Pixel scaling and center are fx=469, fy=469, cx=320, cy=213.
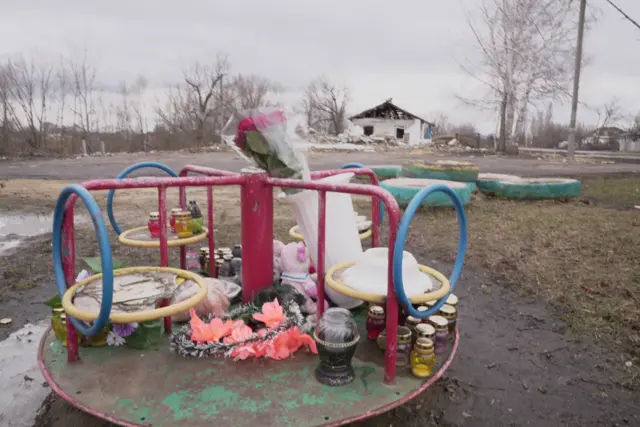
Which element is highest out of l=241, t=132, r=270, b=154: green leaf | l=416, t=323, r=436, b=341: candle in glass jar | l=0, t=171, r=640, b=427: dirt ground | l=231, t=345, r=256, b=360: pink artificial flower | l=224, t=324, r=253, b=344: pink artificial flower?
l=241, t=132, r=270, b=154: green leaf

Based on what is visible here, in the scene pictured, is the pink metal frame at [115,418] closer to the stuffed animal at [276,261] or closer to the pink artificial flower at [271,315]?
the pink artificial flower at [271,315]

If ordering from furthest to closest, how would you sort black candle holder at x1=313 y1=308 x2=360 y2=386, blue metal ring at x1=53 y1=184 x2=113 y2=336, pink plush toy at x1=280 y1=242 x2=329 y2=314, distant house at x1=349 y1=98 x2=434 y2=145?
1. distant house at x1=349 y1=98 x2=434 y2=145
2. pink plush toy at x1=280 y1=242 x2=329 y2=314
3. black candle holder at x1=313 y1=308 x2=360 y2=386
4. blue metal ring at x1=53 y1=184 x2=113 y2=336

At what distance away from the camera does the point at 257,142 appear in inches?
101

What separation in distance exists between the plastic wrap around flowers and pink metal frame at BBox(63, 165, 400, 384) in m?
Result: 0.10

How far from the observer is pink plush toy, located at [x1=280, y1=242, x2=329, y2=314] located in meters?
3.03

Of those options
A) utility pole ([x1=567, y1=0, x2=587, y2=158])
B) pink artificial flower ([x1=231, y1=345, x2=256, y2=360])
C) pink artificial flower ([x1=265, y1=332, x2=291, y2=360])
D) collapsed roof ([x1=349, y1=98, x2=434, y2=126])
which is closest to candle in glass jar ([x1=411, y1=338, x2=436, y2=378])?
pink artificial flower ([x1=265, y1=332, x2=291, y2=360])

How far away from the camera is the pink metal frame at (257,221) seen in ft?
7.19

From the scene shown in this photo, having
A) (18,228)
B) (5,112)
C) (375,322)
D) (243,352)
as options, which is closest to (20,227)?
(18,228)

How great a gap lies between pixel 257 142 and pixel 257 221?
481 mm

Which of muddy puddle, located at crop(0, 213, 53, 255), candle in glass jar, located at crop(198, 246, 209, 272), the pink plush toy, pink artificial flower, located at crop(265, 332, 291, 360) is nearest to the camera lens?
pink artificial flower, located at crop(265, 332, 291, 360)

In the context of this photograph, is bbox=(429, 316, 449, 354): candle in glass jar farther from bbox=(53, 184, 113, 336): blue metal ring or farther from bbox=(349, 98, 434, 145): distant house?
bbox=(349, 98, 434, 145): distant house

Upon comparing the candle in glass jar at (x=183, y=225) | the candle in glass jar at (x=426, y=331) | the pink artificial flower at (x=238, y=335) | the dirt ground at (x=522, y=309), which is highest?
the candle in glass jar at (x=183, y=225)

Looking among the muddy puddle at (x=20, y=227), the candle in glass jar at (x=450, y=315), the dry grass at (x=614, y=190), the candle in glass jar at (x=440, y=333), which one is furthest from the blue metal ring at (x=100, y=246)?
the dry grass at (x=614, y=190)

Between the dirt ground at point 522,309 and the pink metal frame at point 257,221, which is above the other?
the pink metal frame at point 257,221
